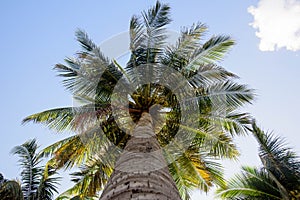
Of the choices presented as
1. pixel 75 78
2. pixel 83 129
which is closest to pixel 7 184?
pixel 83 129

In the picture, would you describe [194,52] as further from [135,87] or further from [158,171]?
[158,171]

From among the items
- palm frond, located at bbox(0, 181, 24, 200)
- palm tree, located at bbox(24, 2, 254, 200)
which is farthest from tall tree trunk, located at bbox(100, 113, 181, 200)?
palm frond, located at bbox(0, 181, 24, 200)

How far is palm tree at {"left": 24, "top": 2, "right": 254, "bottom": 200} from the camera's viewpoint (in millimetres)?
8523

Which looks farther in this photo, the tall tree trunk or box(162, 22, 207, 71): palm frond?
box(162, 22, 207, 71): palm frond

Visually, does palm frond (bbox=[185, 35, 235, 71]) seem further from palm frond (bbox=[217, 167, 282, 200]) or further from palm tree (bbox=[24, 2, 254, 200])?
palm frond (bbox=[217, 167, 282, 200])

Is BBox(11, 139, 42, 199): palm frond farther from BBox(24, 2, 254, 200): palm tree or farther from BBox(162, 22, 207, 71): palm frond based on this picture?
BBox(162, 22, 207, 71): palm frond

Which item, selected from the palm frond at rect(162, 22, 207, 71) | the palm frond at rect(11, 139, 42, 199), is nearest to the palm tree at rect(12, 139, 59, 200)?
the palm frond at rect(11, 139, 42, 199)

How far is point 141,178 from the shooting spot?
358 cm

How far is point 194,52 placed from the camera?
9141 mm

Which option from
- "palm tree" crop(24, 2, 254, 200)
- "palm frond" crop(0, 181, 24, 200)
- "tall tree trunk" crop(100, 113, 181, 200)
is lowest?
"tall tree trunk" crop(100, 113, 181, 200)

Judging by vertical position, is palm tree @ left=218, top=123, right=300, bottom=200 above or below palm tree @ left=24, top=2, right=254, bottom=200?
below

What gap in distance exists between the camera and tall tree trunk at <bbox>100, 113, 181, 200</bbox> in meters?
3.22

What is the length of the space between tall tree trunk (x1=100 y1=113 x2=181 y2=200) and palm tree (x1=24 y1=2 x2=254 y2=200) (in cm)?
349

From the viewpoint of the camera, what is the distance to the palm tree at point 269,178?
25.7 feet
